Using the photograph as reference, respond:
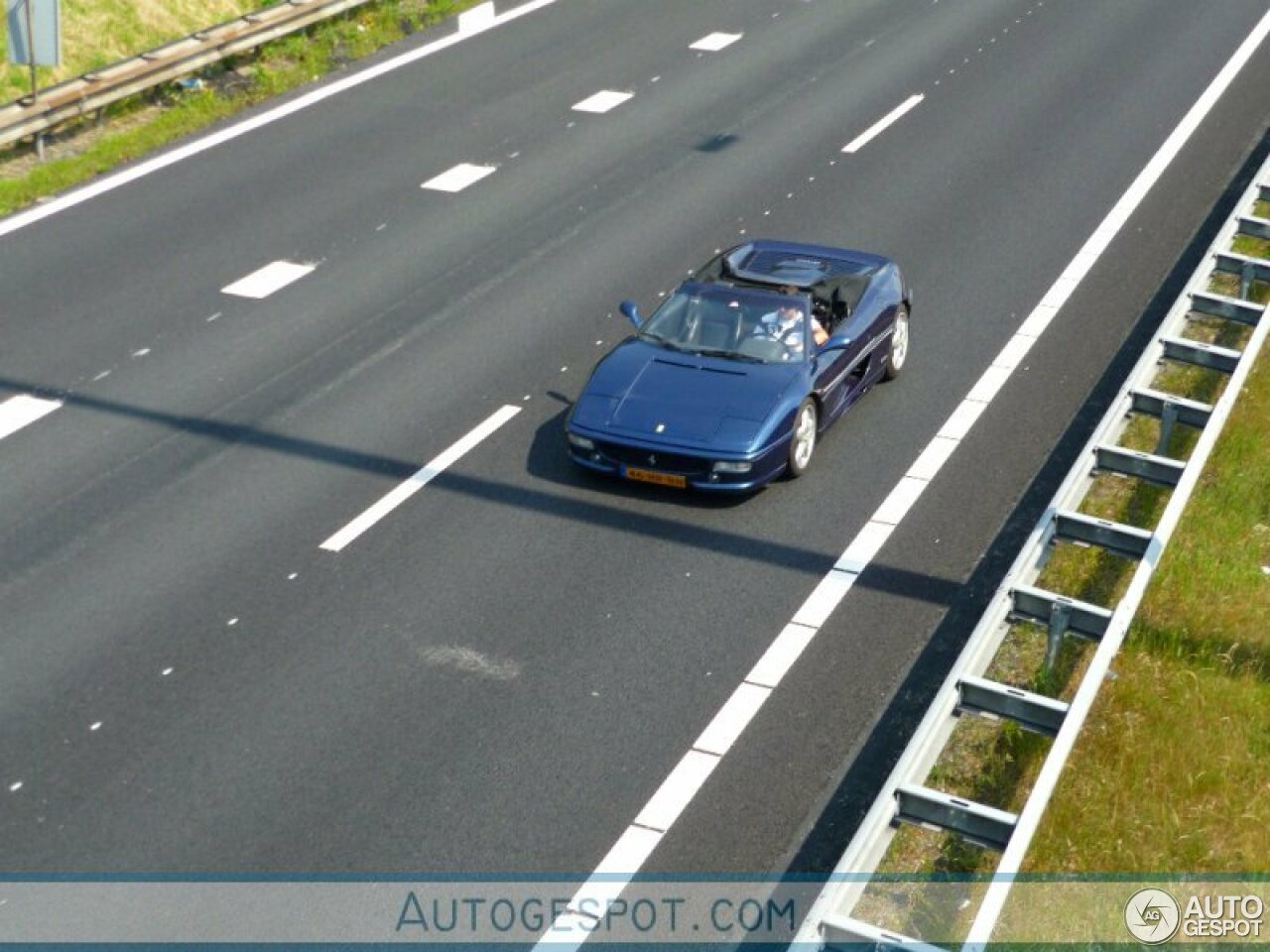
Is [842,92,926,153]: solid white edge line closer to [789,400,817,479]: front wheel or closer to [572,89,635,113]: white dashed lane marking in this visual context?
[572,89,635,113]: white dashed lane marking

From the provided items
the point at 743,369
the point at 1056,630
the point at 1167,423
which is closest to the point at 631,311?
the point at 743,369

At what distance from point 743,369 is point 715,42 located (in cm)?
1387

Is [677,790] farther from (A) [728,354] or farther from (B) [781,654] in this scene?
(A) [728,354]

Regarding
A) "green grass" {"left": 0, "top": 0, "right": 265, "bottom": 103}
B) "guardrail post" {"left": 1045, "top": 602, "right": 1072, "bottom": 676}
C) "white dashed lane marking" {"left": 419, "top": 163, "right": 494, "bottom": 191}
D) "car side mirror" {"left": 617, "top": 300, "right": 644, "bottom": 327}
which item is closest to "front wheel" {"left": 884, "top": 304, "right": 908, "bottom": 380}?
"car side mirror" {"left": 617, "top": 300, "right": 644, "bottom": 327}

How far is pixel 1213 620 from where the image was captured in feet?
39.8

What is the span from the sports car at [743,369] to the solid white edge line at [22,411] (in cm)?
454

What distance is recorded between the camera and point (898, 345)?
16312 millimetres

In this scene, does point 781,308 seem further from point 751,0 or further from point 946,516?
point 751,0

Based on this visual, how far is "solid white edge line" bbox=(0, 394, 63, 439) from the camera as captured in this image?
1507 cm

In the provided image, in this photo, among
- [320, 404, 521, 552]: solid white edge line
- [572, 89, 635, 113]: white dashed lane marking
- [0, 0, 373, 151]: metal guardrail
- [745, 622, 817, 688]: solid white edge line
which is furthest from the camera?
[572, 89, 635, 113]: white dashed lane marking

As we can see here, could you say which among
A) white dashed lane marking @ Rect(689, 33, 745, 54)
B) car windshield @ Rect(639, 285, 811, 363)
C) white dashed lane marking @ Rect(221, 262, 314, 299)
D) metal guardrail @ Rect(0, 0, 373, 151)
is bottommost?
white dashed lane marking @ Rect(689, 33, 745, 54)

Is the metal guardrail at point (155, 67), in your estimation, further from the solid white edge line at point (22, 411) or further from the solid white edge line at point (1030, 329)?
the solid white edge line at point (1030, 329)

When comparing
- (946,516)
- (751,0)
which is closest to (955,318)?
(946,516)

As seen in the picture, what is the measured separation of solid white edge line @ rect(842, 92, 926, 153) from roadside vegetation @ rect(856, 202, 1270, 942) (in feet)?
31.2
